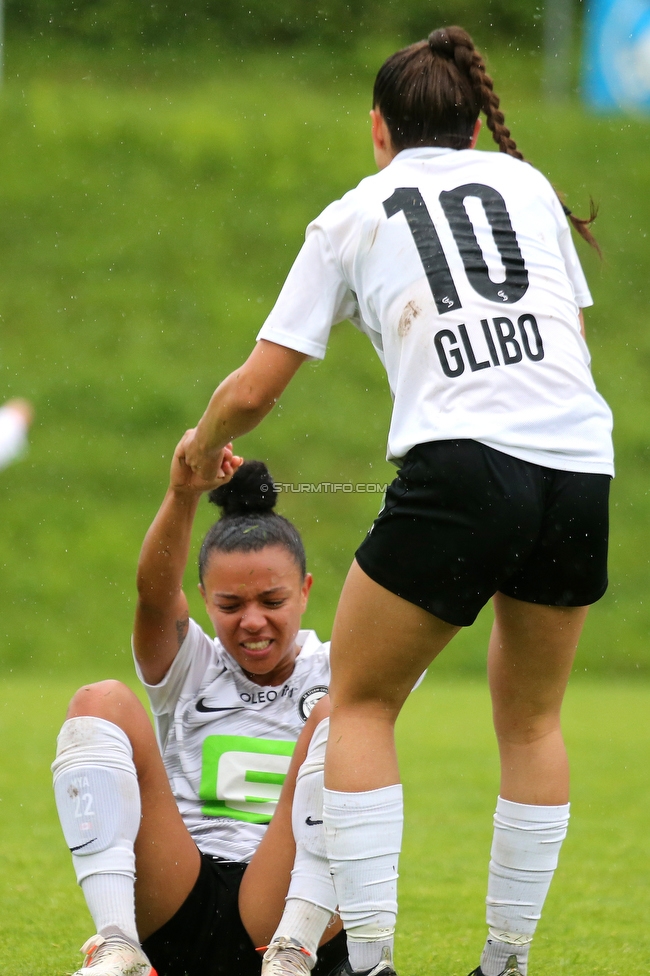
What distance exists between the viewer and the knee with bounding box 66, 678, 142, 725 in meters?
2.31

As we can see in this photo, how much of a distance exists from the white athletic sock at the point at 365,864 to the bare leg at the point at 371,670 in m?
0.03

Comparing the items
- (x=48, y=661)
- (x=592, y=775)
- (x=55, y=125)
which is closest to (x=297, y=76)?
(x=55, y=125)

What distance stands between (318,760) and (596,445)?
77 centimetres

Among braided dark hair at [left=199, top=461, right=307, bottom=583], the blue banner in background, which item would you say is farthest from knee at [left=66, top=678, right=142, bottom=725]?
the blue banner in background

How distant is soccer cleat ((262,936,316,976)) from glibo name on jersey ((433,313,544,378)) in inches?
41.1

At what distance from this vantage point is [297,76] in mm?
21391

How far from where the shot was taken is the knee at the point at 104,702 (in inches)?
90.9

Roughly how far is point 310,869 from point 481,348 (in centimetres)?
99

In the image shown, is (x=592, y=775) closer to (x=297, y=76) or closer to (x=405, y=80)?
(x=405, y=80)

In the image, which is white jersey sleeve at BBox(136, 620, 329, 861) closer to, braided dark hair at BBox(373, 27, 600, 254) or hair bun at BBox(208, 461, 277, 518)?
hair bun at BBox(208, 461, 277, 518)

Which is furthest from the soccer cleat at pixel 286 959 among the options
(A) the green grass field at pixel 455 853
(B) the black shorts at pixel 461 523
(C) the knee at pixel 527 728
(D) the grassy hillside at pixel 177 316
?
(D) the grassy hillside at pixel 177 316

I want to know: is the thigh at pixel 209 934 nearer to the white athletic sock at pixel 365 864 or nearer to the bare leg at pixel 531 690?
the white athletic sock at pixel 365 864

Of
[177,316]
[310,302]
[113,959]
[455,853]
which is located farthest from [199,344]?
[113,959]

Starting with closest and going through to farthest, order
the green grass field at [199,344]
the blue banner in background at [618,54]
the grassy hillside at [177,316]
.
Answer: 1. the green grass field at [199,344]
2. the grassy hillside at [177,316]
3. the blue banner in background at [618,54]
